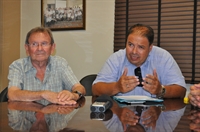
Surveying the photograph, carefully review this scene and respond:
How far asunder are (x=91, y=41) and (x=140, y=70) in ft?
3.44

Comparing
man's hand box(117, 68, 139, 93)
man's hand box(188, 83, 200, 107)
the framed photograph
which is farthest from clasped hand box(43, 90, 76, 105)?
the framed photograph

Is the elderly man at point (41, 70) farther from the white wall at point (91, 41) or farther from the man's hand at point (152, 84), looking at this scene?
the white wall at point (91, 41)

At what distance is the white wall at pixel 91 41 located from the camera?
2941 mm

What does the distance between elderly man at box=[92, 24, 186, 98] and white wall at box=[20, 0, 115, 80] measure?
0.73 meters

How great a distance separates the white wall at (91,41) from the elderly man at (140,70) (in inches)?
28.9

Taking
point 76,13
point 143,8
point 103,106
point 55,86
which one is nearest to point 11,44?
point 76,13

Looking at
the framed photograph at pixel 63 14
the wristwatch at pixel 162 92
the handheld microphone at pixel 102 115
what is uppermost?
the framed photograph at pixel 63 14

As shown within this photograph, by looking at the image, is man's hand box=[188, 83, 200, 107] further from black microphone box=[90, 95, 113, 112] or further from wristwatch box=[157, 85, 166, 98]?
black microphone box=[90, 95, 113, 112]

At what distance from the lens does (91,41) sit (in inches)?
119

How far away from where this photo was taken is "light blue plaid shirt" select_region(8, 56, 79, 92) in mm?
1944

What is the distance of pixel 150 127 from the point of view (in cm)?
87

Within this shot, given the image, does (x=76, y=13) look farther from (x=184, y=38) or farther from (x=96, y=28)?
(x=184, y=38)

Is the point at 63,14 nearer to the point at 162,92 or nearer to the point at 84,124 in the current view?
the point at 162,92

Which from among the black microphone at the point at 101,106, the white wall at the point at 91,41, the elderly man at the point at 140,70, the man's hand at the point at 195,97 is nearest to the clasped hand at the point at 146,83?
the elderly man at the point at 140,70
